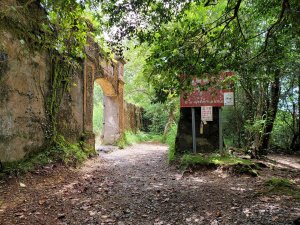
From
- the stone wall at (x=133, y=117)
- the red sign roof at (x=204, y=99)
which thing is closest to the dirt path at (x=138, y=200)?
the red sign roof at (x=204, y=99)

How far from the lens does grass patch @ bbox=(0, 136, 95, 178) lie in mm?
4224

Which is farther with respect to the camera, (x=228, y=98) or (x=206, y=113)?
(x=206, y=113)

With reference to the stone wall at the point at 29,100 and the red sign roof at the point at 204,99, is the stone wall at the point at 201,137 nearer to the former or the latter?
the red sign roof at the point at 204,99

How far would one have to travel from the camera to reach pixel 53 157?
530 centimetres

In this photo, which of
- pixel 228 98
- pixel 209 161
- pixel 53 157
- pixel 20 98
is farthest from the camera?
pixel 228 98

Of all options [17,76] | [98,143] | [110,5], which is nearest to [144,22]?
[110,5]

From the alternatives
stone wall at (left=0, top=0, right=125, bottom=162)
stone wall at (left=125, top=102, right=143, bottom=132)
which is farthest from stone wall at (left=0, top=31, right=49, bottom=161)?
stone wall at (left=125, top=102, right=143, bottom=132)

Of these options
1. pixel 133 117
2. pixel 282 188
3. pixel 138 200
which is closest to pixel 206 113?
pixel 282 188

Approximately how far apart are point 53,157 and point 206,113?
4.07 m

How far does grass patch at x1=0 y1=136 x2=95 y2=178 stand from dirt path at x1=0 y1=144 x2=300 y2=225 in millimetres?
198

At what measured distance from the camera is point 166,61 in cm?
341

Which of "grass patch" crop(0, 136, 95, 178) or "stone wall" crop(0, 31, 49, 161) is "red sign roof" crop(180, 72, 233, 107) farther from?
"stone wall" crop(0, 31, 49, 161)

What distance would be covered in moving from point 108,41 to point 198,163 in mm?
3469

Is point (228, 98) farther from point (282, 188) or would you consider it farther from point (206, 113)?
point (282, 188)
